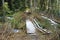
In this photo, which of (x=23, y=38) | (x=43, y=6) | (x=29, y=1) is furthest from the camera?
(x=29, y=1)

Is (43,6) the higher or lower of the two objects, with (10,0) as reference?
lower

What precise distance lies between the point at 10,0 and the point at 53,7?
4.28 metres

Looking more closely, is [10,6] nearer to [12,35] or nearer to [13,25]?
[13,25]

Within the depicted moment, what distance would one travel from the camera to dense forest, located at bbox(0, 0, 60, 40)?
607cm

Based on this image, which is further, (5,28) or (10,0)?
(10,0)

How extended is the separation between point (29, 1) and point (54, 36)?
14.1 m

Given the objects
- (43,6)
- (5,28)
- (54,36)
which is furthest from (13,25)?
(43,6)

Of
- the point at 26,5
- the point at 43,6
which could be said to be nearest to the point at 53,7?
the point at 43,6

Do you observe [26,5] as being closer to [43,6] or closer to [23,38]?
[43,6]

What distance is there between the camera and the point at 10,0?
14.9m

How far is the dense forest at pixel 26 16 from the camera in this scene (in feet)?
19.9

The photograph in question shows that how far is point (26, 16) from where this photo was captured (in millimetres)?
13086

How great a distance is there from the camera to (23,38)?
5.97 m

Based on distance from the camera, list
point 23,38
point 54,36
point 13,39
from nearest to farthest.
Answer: point 54,36
point 13,39
point 23,38
